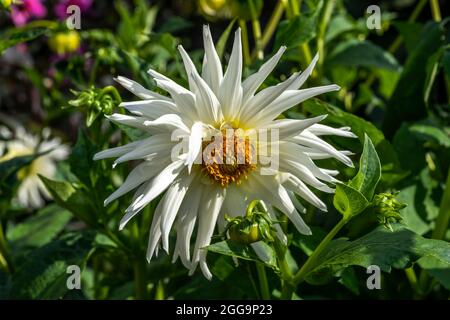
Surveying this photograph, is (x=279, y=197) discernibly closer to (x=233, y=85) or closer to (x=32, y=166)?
(x=233, y=85)

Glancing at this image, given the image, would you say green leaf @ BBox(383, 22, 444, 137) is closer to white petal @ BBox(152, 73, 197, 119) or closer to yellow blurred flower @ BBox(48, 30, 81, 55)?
white petal @ BBox(152, 73, 197, 119)

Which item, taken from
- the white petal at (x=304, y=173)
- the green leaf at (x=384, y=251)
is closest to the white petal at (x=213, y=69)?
the white petal at (x=304, y=173)

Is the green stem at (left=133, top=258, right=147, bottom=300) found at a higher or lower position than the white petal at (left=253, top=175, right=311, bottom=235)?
lower

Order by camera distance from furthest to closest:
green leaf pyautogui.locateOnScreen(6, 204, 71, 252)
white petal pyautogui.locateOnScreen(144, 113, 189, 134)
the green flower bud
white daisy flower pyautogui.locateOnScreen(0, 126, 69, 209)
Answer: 1. white daisy flower pyautogui.locateOnScreen(0, 126, 69, 209)
2. green leaf pyautogui.locateOnScreen(6, 204, 71, 252)
3. the green flower bud
4. white petal pyautogui.locateOnScreen(144, 113, 189, 134)

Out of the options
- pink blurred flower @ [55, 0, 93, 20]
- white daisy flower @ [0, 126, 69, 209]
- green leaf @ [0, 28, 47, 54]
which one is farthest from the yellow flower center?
pink blurred flower @ [55, 0, 93, 20]

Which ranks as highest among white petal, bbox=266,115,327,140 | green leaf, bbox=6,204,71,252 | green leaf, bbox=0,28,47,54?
green leaf, bbox=0,28,47,54


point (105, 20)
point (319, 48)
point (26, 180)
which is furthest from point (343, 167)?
point (105, 20)

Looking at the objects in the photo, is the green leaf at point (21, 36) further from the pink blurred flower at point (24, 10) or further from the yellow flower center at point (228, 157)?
the pink blurred flower at point (24, 10)
